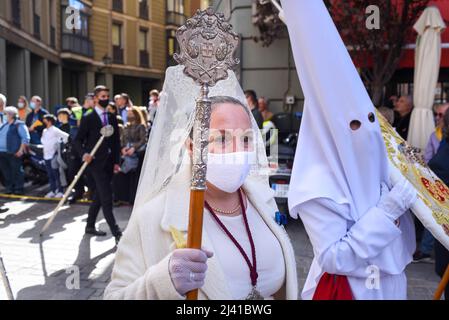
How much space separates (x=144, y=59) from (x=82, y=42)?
2054 mm

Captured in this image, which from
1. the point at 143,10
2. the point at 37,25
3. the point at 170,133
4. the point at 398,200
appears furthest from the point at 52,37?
the point at 398,200

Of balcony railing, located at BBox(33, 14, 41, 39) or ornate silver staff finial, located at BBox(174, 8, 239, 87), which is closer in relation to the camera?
ornate silver staff finial, located at BBox(174, 8, 239, 87)

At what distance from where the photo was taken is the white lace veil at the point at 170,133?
72.3 inches

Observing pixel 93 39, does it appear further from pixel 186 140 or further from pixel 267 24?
pixel 186 140

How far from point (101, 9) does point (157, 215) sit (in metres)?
4.88


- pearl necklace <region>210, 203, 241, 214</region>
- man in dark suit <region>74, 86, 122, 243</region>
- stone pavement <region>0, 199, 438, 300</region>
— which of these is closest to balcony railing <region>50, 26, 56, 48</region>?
man in dark suit <region>74, 86, 122, 243</region>

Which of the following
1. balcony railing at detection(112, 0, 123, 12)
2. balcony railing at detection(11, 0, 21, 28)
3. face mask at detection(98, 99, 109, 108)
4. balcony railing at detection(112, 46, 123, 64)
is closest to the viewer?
balcony railing at detection(11, 0, 21, 28)

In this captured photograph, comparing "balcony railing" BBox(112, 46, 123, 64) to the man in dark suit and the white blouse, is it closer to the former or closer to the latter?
the man in dark suit

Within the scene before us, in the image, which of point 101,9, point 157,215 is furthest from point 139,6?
point 157,215

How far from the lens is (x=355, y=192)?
1850 mm

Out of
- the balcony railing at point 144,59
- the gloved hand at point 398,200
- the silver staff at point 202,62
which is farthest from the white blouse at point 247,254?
the balcony railing at point 144,59

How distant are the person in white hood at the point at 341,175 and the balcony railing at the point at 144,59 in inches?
164

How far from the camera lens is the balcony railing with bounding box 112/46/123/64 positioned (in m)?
7.67

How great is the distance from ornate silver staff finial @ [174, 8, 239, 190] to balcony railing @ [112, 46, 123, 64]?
6.58 meters
